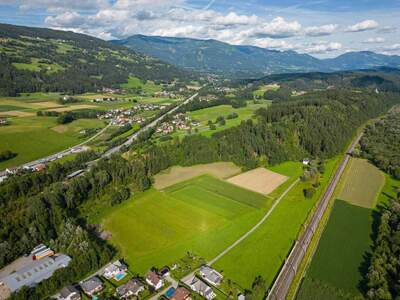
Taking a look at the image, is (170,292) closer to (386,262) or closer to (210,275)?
(210,275)

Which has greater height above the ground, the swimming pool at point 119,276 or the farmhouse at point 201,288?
the farmhouse at point 201,288

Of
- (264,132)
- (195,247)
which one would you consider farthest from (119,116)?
(195,247)

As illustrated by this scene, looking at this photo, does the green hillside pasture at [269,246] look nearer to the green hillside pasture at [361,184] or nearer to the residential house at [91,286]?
the green hillside pasture at [361,184]

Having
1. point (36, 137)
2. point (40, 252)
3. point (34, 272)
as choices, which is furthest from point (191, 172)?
point (36, 137)

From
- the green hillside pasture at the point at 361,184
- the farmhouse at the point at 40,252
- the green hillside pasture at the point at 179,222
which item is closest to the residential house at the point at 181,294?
the green hillside pasture at the point at 179,222

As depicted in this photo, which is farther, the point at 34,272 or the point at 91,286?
the point at 34,272
